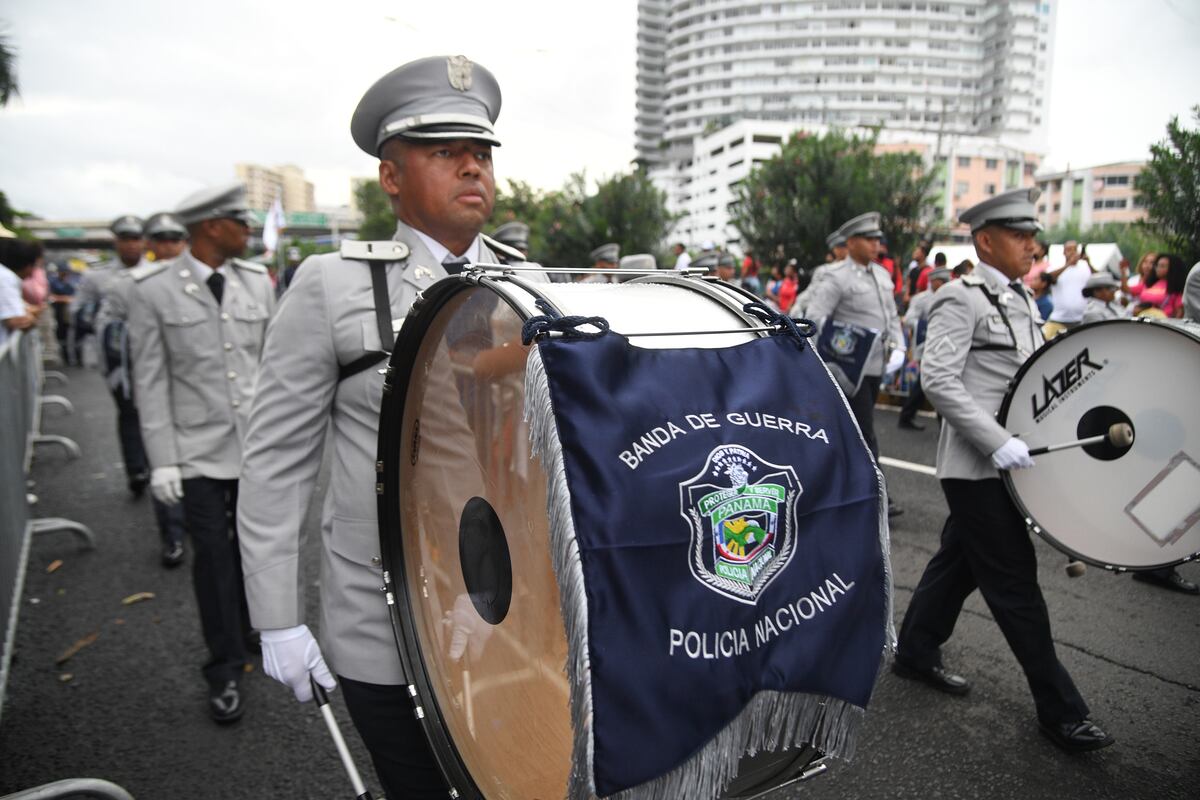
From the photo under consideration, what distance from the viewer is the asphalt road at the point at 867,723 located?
8.68 ft

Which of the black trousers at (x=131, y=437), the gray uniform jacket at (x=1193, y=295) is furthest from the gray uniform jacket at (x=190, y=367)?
the gray uniform jacket at (x=1193, y=295)

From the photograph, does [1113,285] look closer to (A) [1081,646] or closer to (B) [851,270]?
(B) [851,270]

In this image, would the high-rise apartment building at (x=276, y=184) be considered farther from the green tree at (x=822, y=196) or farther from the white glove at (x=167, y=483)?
the white glove at (x=167, y=483)

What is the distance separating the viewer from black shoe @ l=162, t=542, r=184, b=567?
475 centimetres

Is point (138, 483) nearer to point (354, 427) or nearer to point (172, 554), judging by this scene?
point (172, 554)

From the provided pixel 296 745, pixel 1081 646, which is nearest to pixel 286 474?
pixel 296 745

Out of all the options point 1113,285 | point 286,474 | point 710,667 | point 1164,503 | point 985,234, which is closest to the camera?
point 710,667

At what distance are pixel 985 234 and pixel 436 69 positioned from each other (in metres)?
2.52

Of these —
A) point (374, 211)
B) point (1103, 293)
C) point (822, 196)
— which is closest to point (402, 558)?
point (1103, 293)

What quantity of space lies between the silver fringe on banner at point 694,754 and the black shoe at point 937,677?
226 centimetres

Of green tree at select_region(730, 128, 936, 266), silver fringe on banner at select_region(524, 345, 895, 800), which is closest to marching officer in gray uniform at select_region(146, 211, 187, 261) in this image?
silver fringe on banner at select_region(524, 345, 895, 800)

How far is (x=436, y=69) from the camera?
1777mm

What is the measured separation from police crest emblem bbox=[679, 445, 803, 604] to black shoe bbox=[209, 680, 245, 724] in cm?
276

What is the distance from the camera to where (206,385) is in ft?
11.6
